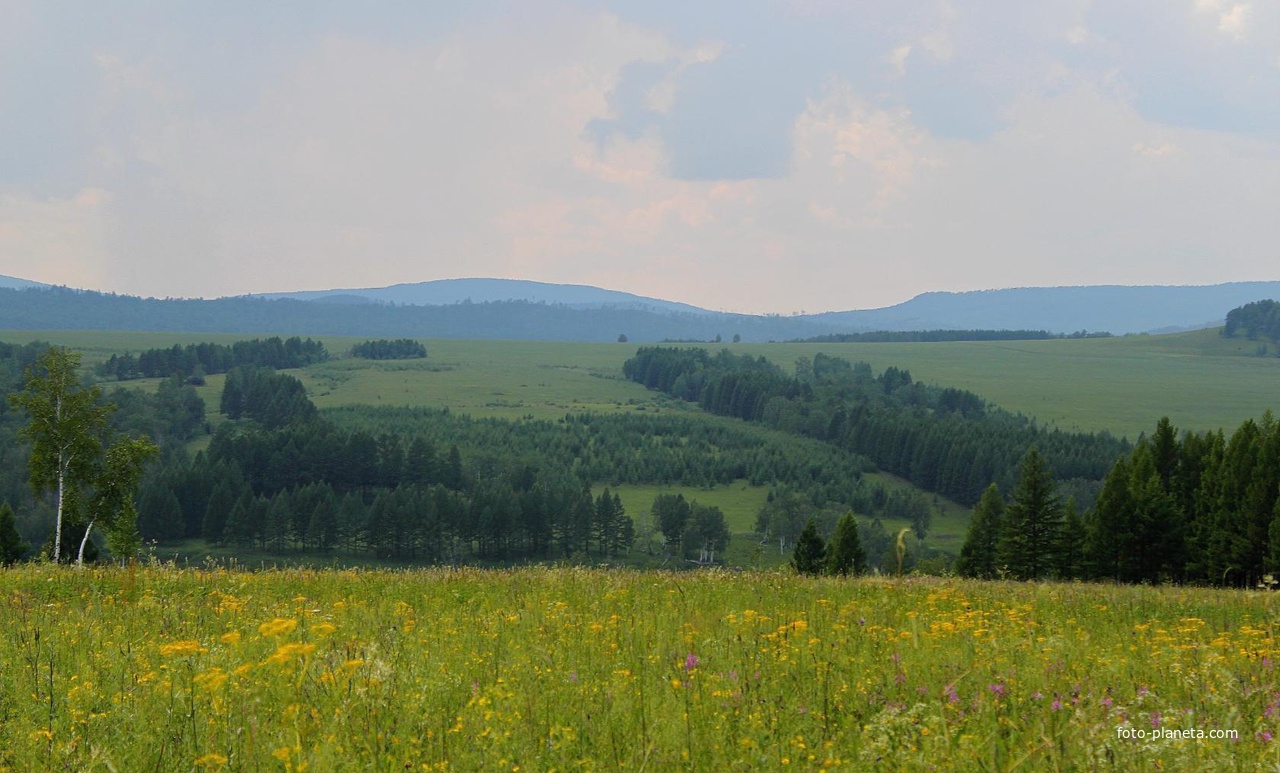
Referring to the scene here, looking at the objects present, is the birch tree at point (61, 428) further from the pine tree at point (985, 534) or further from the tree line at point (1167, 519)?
the pine tree at point (985, 534)

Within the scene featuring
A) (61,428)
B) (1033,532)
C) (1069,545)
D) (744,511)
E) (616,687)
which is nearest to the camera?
(616,687)

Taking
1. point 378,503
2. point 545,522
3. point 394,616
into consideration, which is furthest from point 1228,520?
point 378,503

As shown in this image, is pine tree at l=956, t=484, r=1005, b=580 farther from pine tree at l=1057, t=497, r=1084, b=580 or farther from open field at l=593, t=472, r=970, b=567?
open field at l=593, t=472, r=970, b=567

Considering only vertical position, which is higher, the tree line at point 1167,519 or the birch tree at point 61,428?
the birch tree at point 61,428

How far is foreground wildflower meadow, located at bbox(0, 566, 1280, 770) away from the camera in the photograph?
550 centimetres

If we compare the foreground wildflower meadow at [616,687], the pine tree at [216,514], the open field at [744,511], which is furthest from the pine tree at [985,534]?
the pine tree at [216,514]

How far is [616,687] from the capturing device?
6.91m

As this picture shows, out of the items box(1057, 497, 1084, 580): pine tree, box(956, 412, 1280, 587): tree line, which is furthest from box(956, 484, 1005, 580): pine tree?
box(1057, 497, 1084, 580): pine tree

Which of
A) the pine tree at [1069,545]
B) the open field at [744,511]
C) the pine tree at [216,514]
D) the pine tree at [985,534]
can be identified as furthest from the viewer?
the open field at [744,511]

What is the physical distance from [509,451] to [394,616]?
166378 mm

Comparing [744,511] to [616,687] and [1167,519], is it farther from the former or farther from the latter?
[616,687]

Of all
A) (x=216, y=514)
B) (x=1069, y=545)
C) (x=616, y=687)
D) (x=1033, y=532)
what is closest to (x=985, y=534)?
(x=1033, y=532)

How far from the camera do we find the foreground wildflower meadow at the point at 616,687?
5496 mm

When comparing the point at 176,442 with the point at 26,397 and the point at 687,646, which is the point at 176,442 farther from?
the point at 687,646
